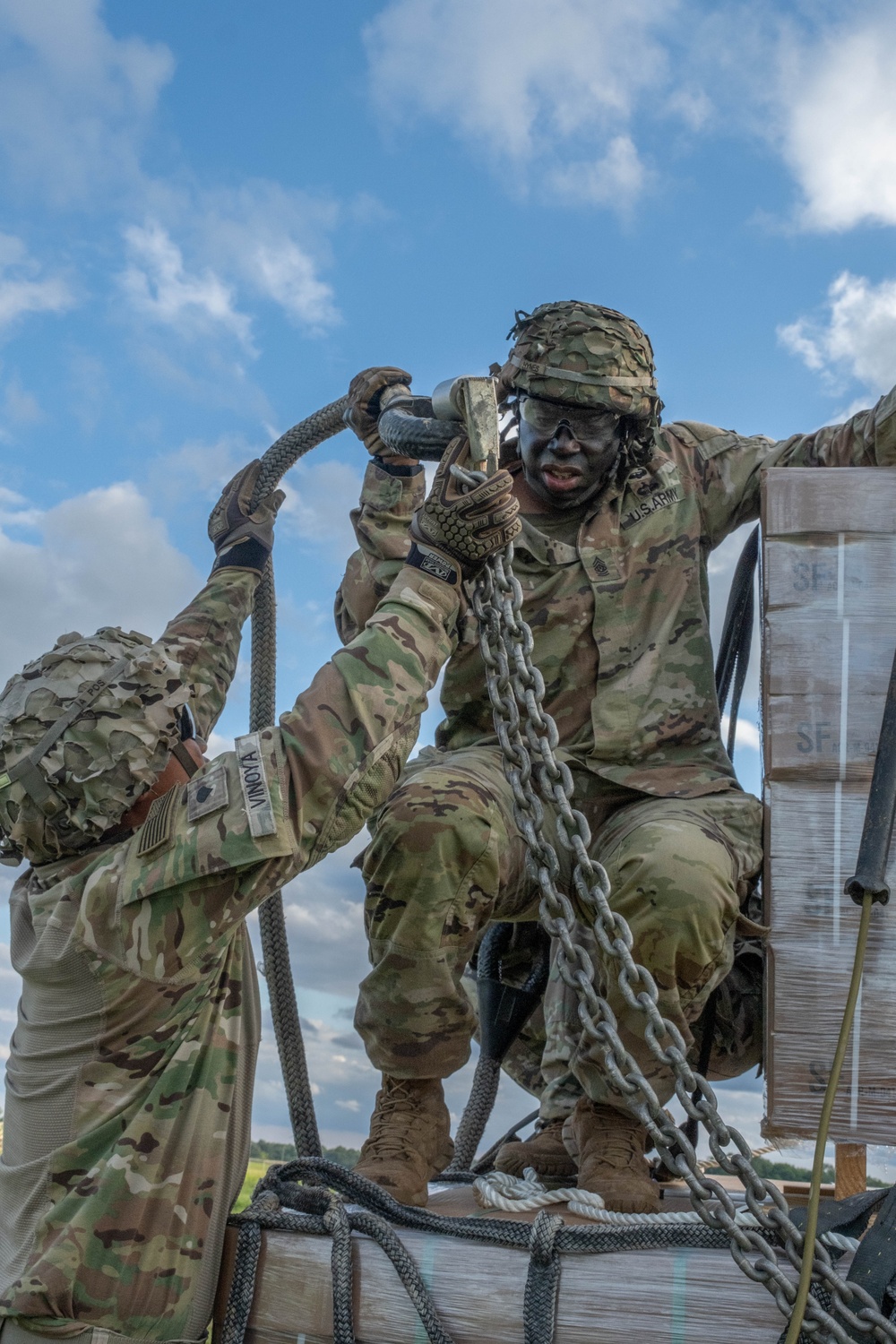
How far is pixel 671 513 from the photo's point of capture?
393 centimetres

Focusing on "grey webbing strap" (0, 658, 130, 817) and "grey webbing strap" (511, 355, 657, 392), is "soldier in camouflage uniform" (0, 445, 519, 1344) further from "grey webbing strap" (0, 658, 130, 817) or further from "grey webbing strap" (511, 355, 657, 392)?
"grey webbing strap" (511, 355, 657, 392)

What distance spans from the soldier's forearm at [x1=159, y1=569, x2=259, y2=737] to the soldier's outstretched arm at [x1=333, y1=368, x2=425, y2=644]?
0.50 m

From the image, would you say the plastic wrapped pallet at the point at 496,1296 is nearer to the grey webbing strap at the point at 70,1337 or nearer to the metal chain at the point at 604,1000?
the metal chain at the point at 604,1000

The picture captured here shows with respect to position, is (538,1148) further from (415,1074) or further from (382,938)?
(382,938)

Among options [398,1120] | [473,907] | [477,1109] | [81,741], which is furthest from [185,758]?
[477,1109]

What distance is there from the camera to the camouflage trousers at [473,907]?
3117 millimetres

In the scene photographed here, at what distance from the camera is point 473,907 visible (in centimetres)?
326

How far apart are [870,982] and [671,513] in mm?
1465

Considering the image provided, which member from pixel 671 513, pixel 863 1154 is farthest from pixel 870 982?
pixel 671 513

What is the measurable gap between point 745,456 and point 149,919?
226cm

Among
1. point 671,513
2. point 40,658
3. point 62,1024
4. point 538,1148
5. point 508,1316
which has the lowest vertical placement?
point 508,1316

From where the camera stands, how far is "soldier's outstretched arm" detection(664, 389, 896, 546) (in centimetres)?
363

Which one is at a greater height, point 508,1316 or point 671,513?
point 671,513

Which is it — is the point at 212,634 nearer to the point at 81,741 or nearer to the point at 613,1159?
the point at 81,741
